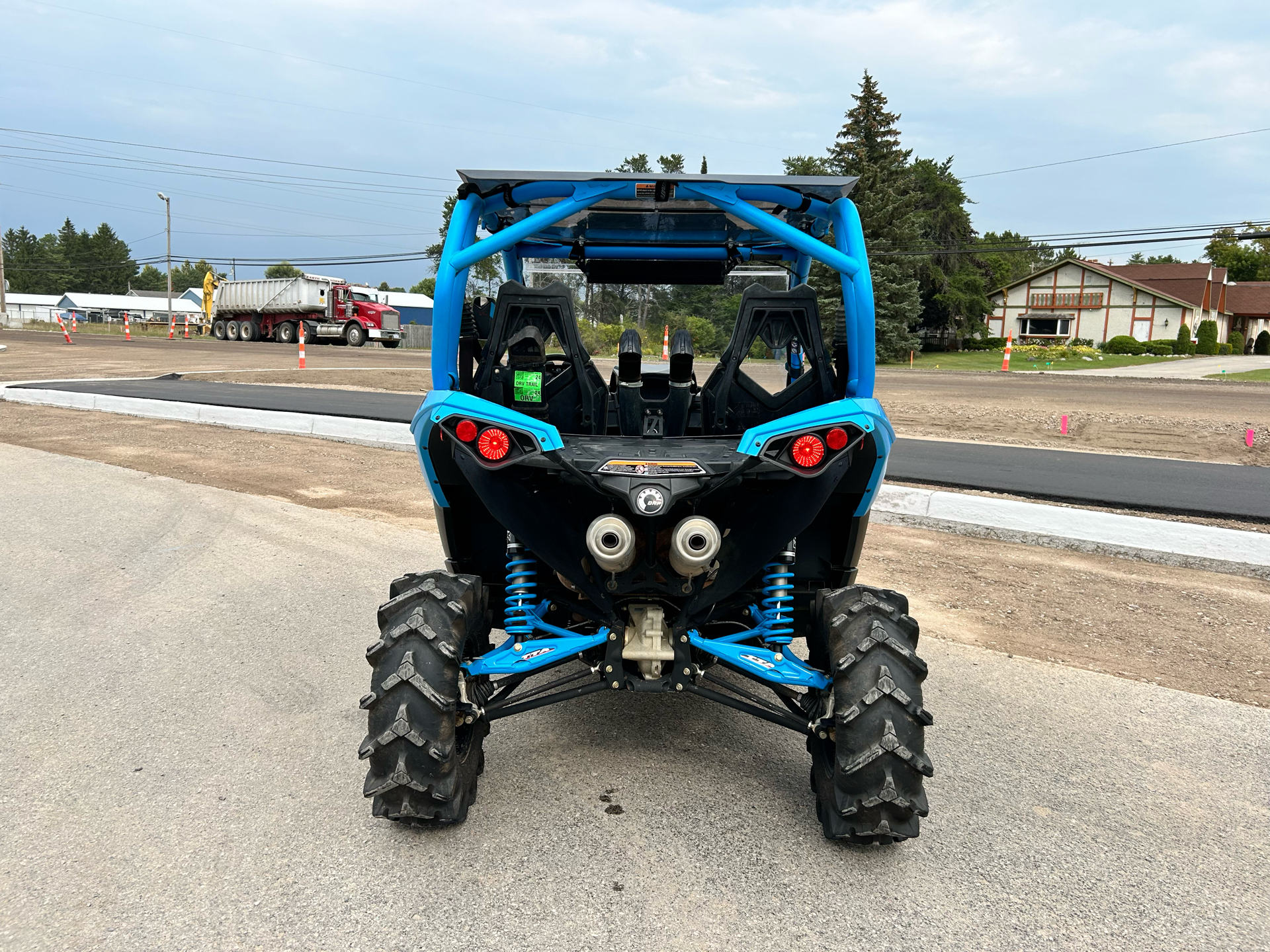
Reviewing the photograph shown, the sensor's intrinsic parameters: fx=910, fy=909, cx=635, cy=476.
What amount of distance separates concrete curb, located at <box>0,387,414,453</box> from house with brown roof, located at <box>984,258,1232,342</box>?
2339 inches

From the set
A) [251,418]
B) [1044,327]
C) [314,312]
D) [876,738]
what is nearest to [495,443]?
[876,738]

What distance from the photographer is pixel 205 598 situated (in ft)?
19.2

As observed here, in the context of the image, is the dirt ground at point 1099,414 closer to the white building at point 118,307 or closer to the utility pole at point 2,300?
the utility pole at point 2,300

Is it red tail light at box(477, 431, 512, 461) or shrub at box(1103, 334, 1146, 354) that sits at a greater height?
shrub at box(1103, 334, 1146, 354)

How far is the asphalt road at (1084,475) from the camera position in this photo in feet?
27.6

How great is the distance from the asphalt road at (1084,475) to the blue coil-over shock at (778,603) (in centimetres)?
576

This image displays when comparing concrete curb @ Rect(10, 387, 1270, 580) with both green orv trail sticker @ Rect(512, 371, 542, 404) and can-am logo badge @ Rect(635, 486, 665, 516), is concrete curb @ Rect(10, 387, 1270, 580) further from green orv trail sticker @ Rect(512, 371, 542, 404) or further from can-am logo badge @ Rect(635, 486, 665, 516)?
can-am logo badge @ Rect(635, 486, 665, 516)

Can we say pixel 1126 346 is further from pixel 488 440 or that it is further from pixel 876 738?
pixel 488 440

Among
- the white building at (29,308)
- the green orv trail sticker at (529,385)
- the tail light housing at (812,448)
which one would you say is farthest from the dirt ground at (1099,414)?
the white building at (29,308)

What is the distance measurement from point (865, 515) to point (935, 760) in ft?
3.40

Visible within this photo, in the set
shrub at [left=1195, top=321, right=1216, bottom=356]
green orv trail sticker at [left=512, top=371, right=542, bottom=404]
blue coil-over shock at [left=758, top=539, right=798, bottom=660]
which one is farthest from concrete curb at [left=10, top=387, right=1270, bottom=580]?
shrub at [left=1195, top=321, right=1216, bottom=356]

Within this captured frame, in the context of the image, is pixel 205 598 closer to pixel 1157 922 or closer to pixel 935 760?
pixel 935 760

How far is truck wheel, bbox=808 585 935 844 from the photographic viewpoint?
2873mm

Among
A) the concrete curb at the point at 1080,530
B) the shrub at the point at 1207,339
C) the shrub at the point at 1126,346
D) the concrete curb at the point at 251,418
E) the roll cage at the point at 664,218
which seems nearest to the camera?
the roll cage at the point at 664,218
